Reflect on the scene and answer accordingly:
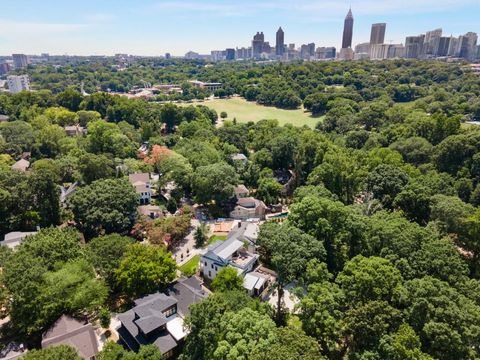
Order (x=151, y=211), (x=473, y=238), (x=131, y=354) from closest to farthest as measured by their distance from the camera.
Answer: (x=131, y=354)
(x=473, y=238)
(x=151, y=211)

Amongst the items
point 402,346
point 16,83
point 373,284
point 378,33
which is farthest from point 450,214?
point 378,33

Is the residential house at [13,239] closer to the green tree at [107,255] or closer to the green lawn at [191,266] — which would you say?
the green tree at [107,255]

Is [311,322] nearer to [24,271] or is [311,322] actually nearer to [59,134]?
[24,271]

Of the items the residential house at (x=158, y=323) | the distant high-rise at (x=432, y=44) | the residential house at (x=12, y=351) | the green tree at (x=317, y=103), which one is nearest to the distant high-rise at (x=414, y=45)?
the distant high-rise at (x=432, y=44)

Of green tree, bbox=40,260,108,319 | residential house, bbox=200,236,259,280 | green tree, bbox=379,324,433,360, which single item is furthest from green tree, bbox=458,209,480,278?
green tree, bbox=40,260,108,319

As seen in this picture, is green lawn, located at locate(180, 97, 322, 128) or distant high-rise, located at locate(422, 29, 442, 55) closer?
green lawn, located at locate(180, 97, 322, 128)

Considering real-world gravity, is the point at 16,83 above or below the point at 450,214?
above

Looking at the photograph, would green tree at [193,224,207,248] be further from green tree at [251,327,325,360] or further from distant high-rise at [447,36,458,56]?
distant high-rise at [447,36,458,56]

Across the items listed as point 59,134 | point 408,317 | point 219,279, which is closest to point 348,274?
point 408,317

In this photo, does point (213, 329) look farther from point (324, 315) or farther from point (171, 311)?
point (324, 315)
